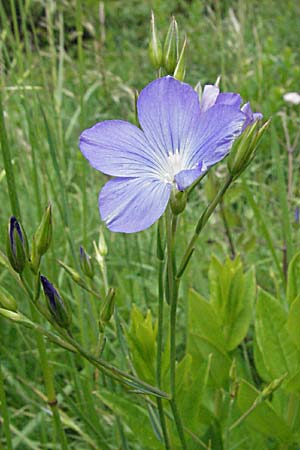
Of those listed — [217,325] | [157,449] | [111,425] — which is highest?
[217,325]

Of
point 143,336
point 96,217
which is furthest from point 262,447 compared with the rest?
point 96,217

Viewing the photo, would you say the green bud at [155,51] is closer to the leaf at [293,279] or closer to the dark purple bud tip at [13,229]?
the dark purple bud tip at [13,229]

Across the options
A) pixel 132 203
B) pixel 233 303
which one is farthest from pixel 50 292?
pixel 233 303

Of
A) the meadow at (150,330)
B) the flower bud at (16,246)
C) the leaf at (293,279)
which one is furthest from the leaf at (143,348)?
the flower bud at (16,246)

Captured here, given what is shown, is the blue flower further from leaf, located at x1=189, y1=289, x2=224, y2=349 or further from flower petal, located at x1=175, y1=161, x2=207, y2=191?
leaf, located at x1=189, y1=289, x2=224, y2=349

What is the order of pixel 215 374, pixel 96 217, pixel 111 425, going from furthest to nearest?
pixel 96 217, pixel 111 425, pixel 215 374

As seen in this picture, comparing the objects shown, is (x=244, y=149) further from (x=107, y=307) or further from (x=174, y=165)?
(x=107, y=307)

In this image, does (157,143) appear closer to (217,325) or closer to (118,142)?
(118,142)
